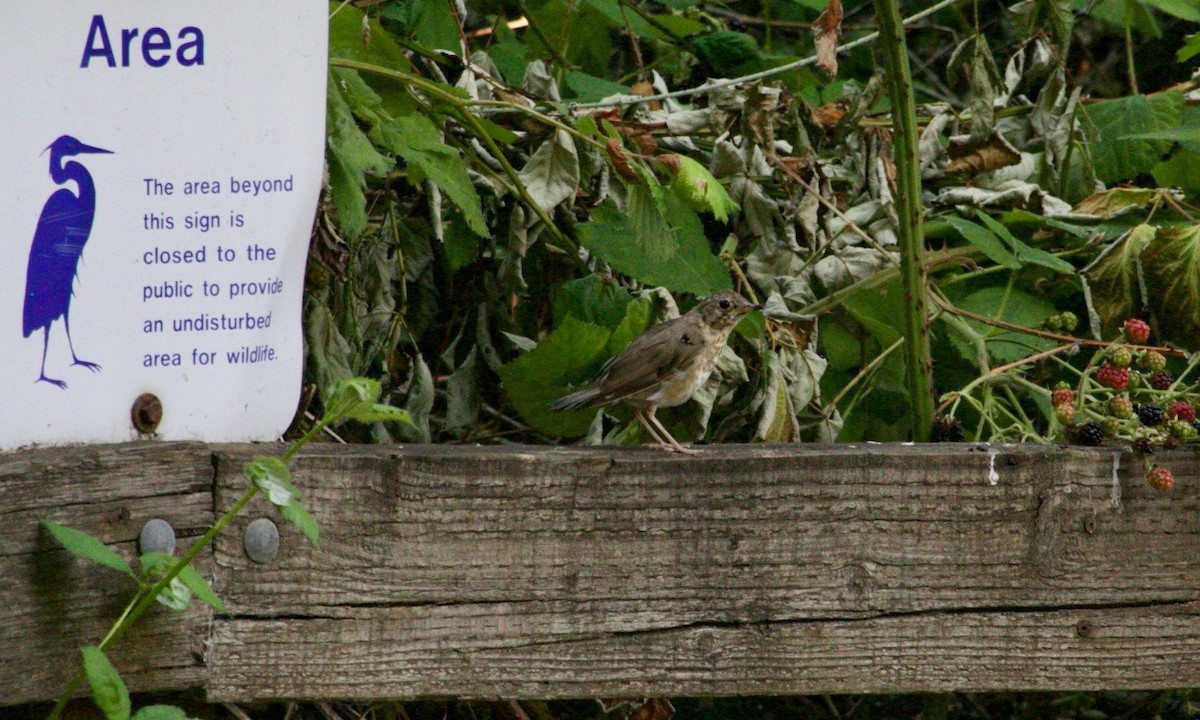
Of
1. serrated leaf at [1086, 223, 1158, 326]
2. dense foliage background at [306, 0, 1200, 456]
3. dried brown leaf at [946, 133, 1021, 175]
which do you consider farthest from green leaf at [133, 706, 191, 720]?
dried brown leaf at [946, 133, 1021, 175]

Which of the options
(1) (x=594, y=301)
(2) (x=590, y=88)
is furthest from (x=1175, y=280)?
(2) (x=590, y=88)

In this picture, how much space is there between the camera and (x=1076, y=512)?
2613mm

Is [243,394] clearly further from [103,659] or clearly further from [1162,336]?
[1162,336]

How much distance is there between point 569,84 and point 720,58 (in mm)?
446

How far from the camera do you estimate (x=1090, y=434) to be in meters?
2.68

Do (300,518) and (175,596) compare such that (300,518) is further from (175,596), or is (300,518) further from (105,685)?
(105,685)

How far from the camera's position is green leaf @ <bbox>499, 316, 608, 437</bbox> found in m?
2.90

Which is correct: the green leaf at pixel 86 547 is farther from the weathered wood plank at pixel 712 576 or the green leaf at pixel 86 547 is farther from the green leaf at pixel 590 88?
the green leaf at pixel 590 88

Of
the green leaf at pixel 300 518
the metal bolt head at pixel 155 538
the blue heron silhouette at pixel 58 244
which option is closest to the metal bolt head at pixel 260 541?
the metal bolt head at pixel 155 538

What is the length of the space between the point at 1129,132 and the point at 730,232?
103cm

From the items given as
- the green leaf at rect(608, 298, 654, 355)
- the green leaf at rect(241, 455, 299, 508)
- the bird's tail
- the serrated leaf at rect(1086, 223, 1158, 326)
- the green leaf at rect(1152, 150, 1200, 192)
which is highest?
the green leaf at rect(1152, 150, 1200, 192)

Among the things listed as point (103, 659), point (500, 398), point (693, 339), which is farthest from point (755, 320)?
point (103, 659)

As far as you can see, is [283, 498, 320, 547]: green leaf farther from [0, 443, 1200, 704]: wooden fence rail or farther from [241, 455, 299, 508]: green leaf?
[0, 443, 1200, 704]: wooden fence rail

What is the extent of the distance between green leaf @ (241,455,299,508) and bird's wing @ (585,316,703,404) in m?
1.05
